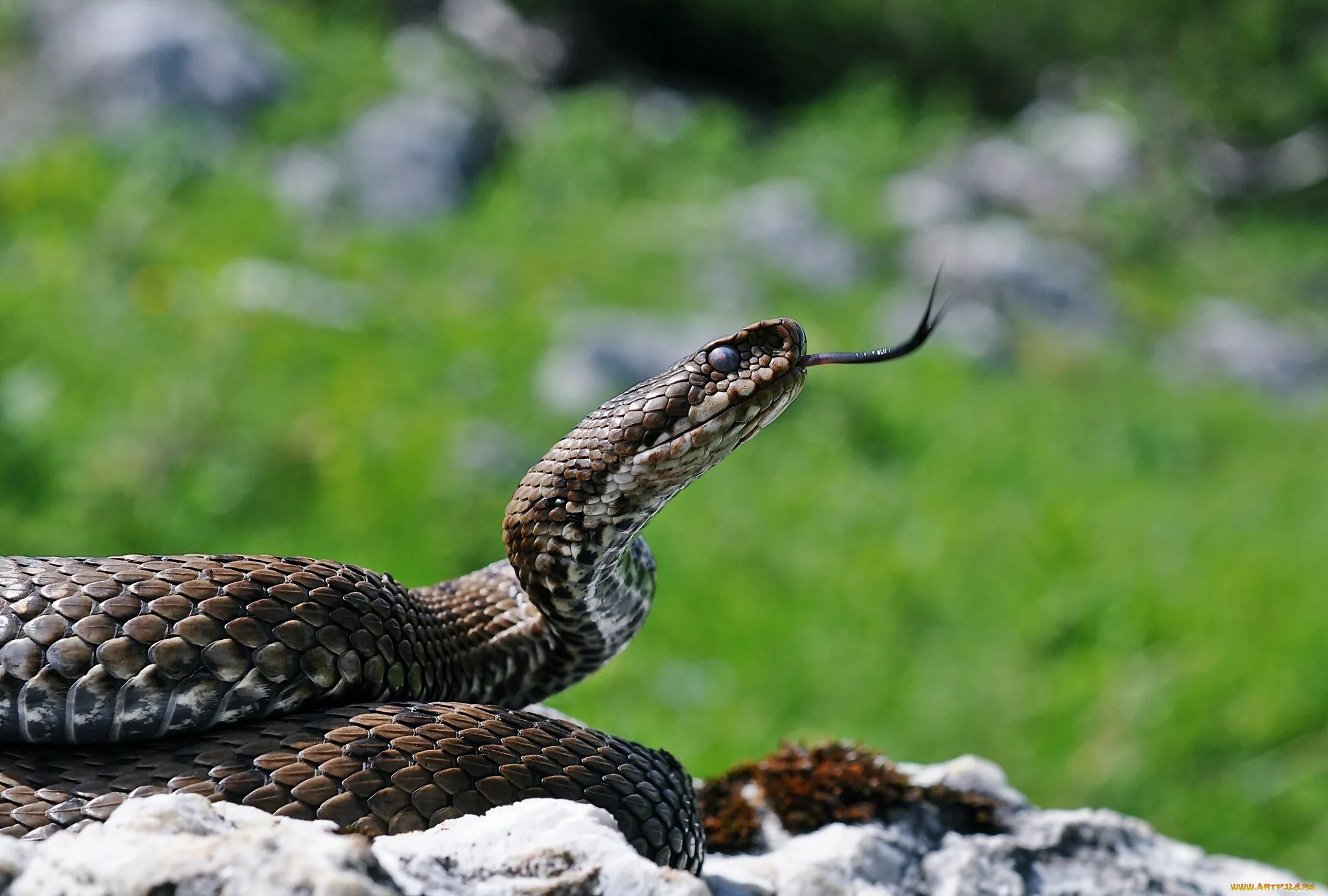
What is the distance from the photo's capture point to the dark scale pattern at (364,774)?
8.93 feet

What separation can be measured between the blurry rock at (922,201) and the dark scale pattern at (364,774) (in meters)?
17.4

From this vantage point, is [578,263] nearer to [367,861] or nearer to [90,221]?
[90,221]

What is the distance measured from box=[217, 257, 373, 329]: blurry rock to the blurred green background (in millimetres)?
63

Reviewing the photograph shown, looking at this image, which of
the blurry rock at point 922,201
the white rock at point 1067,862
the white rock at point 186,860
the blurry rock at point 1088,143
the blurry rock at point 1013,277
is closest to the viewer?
the white rock at point 186,860

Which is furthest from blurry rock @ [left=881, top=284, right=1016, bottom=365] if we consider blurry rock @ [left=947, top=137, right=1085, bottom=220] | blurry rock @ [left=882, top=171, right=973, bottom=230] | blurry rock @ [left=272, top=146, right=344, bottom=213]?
blurry rock @ [left=947, top=137, right=1085, bottom=220]

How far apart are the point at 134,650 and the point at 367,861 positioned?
0.90 metres

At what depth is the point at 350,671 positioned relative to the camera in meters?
3.12

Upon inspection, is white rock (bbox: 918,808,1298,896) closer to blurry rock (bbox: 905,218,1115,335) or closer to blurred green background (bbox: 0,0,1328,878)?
blurred green background (bbox: 0,0,1328,878)

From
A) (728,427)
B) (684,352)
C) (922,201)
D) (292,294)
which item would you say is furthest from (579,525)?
(922,201)

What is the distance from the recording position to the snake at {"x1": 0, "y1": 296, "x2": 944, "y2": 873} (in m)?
2.76

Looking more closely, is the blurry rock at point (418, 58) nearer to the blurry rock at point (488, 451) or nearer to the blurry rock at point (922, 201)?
the blurry rock at point (922, 201)

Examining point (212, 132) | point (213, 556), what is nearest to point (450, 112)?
point (212, 132)

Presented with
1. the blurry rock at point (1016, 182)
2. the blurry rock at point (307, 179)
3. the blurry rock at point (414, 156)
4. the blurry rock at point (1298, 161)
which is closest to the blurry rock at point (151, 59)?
the blurry rock at point (307, 179)

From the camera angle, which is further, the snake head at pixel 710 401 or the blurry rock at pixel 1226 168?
the blurry rock at pixel 1226 168
